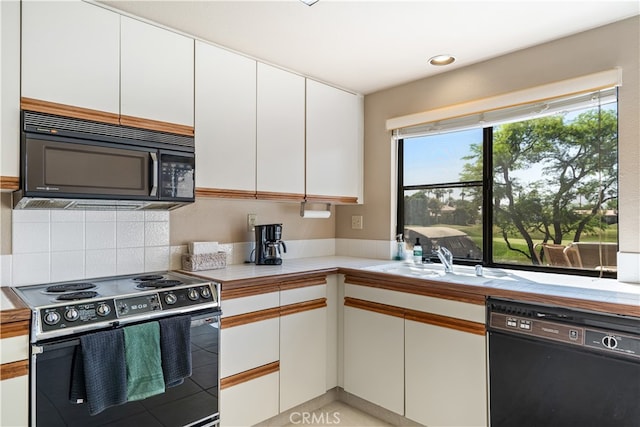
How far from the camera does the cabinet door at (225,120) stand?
2232 millimetres

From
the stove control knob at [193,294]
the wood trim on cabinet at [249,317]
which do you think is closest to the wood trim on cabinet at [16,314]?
the stove control knob at [193,294]

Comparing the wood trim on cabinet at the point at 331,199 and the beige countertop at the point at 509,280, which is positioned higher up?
the wood trim on cabinet at the point at 331,199

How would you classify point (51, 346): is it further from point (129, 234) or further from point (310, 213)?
point (310, 213)

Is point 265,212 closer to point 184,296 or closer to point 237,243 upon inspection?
point 237,243

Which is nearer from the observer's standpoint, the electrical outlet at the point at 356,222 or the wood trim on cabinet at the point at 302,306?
the wood trim on cabinet at the point at 302,306

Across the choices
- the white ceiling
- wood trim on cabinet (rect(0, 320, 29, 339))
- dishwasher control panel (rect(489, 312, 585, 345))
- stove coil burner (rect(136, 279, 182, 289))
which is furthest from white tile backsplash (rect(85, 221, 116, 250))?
dishwasher control panel (rect(489, 312, 585, 345))

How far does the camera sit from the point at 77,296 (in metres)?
1.67

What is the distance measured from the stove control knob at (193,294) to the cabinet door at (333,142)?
3.81 ft

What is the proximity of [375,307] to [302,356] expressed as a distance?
55cm

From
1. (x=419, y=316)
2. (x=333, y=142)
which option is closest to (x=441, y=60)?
(x=333, y=142)

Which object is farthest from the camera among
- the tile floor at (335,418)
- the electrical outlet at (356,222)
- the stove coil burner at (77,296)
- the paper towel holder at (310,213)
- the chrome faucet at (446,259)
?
the electrical outlet at (356,222)

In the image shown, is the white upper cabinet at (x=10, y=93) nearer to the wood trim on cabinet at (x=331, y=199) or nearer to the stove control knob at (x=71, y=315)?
the stove control knob at (x=71, y=315)

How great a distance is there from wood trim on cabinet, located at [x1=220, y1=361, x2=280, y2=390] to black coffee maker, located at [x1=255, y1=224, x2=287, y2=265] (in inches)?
26.8

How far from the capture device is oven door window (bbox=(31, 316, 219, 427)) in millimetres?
1481
